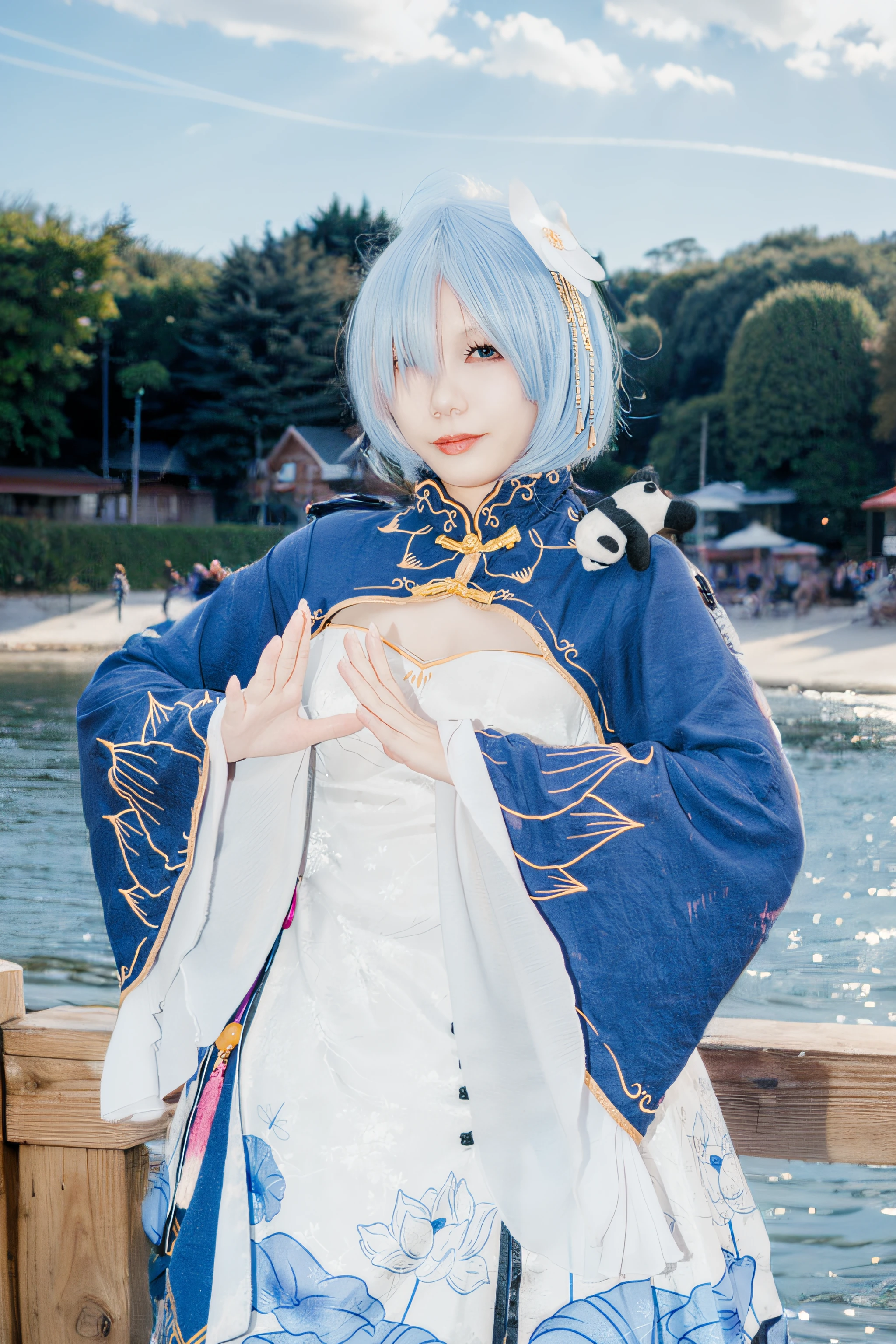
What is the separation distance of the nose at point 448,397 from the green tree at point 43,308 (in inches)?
1198

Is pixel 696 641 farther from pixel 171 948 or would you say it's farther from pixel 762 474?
pixel 762 474

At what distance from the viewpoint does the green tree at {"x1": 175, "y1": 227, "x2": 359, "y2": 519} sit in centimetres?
3466

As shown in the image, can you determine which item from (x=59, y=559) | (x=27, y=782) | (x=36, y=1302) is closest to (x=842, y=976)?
(x=36, y=1302)

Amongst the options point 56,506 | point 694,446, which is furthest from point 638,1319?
point 694,446

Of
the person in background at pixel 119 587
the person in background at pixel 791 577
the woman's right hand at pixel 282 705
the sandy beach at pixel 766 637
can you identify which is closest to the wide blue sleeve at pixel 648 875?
the woman's right hand at pixel 282 705

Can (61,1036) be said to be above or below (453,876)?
below

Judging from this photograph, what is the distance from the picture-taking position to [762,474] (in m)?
34.9

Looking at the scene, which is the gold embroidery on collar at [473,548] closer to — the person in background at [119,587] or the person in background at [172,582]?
the person in background at [119,587]

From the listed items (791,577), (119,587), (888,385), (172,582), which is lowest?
(172,582)

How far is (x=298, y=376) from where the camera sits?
1372 inches

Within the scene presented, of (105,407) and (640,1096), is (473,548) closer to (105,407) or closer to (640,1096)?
(640,1096)

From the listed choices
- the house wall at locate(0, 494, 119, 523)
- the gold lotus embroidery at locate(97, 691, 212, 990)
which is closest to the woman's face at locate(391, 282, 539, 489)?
the gold lotus embroidery at locate(97, 691, 212, 990)

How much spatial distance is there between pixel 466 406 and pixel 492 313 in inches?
4.9

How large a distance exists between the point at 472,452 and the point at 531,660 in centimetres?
31
